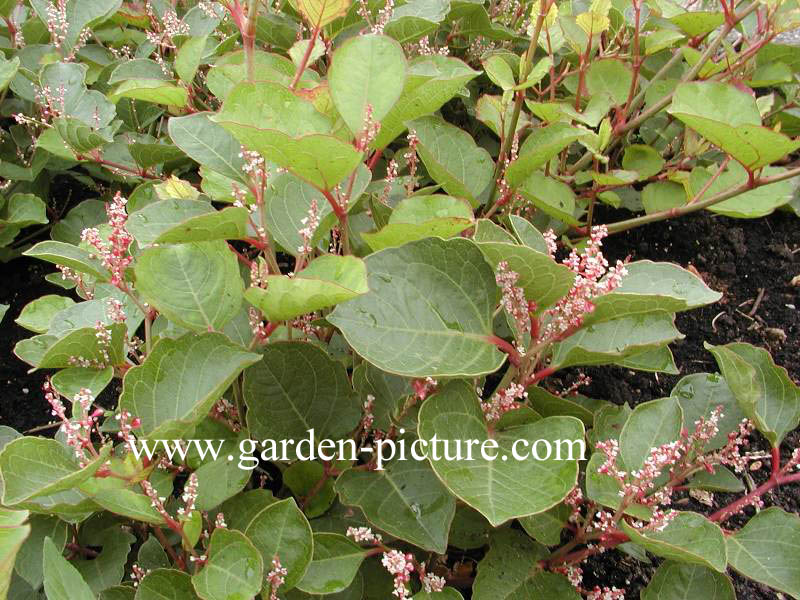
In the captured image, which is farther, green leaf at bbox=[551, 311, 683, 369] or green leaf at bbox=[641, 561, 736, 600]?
green leaf at bbox=[641, 561, 736, 600]

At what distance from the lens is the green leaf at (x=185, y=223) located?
2.77ft

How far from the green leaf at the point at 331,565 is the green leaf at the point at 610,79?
1.07 meters

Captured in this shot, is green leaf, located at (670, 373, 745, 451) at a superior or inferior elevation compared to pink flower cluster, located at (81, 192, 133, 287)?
inferior

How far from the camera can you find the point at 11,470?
81 centimetres

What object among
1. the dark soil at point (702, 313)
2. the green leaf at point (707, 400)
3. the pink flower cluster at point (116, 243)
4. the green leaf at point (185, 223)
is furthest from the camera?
the dark soil at point (702, 313)

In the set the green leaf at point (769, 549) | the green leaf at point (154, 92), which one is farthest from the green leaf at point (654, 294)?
the green leaf at point (154, 92)

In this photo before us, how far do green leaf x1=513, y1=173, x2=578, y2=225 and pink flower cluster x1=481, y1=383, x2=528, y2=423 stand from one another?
50 cm

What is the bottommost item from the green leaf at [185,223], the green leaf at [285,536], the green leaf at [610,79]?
the green leaf at [285,536]

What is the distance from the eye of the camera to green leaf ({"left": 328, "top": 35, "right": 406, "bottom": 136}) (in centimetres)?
94

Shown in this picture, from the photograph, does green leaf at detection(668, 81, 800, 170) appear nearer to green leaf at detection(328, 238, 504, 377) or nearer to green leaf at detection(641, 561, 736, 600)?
green leaf at detection(328, 238, 504, 377)

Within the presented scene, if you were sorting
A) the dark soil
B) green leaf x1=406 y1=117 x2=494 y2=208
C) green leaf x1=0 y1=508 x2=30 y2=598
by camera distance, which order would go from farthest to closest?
the dark soil, green leaf x1=406 y1=117 x2=494 y2=208, green leaf x1=0 y1=508 x2=30 y2=598

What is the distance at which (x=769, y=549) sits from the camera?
3.43 feet

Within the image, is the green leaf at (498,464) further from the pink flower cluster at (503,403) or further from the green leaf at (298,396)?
the green leaf at (298,396)

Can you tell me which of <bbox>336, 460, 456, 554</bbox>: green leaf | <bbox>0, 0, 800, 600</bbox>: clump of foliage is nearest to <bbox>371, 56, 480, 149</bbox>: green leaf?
<bbox>0, 0, 800, 600</bbox>: clump of foliage
